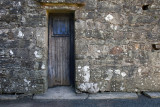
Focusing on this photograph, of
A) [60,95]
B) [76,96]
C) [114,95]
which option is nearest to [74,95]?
[76,96]

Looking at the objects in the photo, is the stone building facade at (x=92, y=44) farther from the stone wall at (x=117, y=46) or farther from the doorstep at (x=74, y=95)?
the doorstep at (x=74, y=95)

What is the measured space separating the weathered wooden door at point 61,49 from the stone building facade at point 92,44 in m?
Result: 0.26

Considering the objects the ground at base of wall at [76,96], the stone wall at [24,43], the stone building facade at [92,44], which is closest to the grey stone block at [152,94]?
the ground at base of wall at [76,96]

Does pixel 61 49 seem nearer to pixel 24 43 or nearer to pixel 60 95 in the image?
Result: pixel 24 43

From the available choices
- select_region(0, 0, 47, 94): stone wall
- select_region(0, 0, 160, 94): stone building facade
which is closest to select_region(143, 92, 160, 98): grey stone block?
select_region(0, 0, 160, 94): stone building facade

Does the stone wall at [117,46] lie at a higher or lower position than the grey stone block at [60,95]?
higher

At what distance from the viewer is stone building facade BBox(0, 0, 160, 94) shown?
3721 millimetres

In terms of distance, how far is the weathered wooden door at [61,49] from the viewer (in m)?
4.09

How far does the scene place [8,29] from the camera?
12.3 ft

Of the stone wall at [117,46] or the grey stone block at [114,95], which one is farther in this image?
the stone wall at [117,46]

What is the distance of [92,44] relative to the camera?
149 inches

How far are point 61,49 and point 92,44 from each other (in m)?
0.82

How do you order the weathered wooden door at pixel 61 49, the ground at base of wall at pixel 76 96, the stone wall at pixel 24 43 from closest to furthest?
the ground at base of wall at pixel 76 96, the stone wall at pixel 24 43, the weathered wooden door at pixel 61 49

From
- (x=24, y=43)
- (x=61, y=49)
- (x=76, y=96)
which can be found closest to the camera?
(x=76, y=96)
